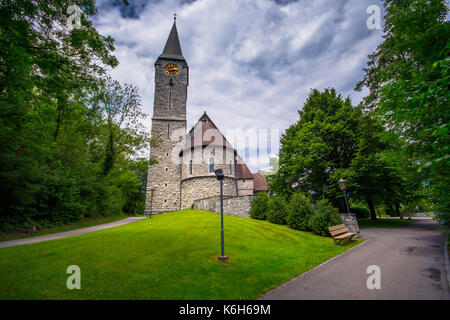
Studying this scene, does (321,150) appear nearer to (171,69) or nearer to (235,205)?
(235,205)

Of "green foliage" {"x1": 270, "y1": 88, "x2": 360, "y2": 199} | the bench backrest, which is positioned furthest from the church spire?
the bench backrest

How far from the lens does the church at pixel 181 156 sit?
2373cm

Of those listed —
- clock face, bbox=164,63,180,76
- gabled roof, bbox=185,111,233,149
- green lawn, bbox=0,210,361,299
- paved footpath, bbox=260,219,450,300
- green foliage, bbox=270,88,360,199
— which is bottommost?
paved footpath, bbox=260,219,450,300

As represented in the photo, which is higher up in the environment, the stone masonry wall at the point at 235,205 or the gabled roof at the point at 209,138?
the gabled roof at the point at 209,138

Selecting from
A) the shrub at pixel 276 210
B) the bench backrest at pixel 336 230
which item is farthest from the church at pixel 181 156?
the bench backrest at pixel 336 230

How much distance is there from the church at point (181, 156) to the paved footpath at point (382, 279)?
11504 millimetres

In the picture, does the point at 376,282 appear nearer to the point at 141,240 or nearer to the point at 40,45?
the point at 141,240

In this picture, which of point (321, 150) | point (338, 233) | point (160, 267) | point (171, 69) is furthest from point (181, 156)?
point (160, 267)

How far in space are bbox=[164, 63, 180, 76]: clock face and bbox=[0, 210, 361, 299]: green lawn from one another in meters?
28.4

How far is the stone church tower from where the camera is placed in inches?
1064

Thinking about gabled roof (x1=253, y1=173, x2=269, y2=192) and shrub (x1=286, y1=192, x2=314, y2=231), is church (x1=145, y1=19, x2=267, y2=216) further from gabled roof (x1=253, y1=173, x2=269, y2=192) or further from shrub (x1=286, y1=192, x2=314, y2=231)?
shrub (x1=286, y1=192, x2=314, y2=231)

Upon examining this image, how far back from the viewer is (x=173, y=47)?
33.2 metres

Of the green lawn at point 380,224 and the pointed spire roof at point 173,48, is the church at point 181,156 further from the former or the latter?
the green lawn at point 380,224
